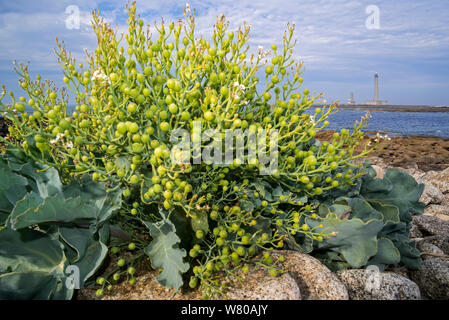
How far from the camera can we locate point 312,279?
1.79 meters

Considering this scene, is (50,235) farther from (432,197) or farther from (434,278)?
(432,197)

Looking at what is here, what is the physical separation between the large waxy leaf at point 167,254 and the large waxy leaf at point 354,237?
88cm

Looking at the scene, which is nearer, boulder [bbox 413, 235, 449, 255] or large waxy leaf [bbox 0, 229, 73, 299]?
large waxy leaf [bbox 0, 229, 73, 299]

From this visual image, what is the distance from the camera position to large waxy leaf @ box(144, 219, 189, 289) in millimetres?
1514

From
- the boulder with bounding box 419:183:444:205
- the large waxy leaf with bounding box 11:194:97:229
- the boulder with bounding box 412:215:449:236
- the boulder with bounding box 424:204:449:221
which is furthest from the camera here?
the boulder with bounding box 419:183:444:205

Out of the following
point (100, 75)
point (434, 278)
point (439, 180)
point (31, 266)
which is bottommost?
point (434, 278)

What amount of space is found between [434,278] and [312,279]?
1.08 m

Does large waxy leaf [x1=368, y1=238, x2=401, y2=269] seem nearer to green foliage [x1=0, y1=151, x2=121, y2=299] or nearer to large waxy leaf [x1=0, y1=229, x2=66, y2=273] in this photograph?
green foliage [x1=0, y1=151, x2=121, y2=299]

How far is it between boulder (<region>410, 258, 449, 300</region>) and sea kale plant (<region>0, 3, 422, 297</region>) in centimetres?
43

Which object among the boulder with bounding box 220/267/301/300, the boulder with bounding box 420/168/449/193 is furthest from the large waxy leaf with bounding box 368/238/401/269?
the boulder with bounding box 420/168/449/193

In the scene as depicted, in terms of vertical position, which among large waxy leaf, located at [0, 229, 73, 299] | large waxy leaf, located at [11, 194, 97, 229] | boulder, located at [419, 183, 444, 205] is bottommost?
boulder, located at [419, 183, 444, 205]

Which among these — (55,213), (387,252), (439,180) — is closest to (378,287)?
(387,252)

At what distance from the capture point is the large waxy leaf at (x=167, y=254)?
151 centimetres
